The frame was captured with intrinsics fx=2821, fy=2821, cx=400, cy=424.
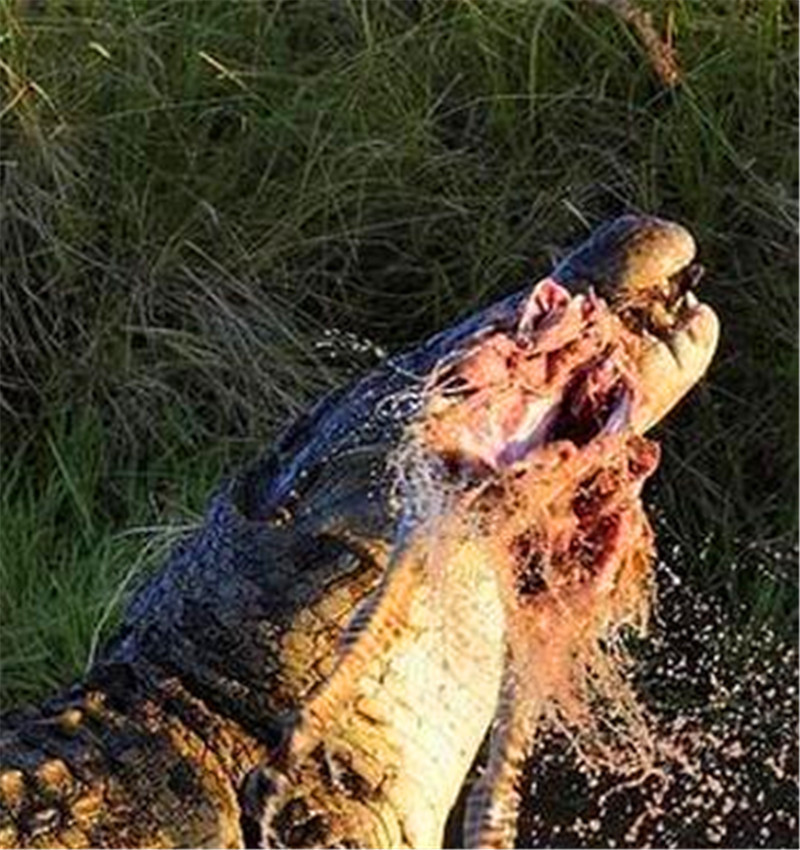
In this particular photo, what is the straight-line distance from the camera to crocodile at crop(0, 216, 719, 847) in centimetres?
207

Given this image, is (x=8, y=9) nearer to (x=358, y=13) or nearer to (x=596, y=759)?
(x=358, y=13)

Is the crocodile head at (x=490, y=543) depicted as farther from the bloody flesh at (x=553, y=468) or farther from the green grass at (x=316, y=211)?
the green grass at (x=316, y=211)

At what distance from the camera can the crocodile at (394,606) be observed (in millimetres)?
2066

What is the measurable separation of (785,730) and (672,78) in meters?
0.97

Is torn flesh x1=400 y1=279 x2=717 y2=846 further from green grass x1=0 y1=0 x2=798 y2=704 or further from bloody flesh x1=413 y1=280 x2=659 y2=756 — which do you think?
green grass x1=0 y1=0 x2=798 y2=704

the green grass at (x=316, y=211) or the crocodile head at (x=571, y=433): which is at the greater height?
the crocodile head at (x=571, y=433)

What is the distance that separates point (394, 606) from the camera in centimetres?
202

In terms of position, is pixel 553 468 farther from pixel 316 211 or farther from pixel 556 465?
pixel 316 211

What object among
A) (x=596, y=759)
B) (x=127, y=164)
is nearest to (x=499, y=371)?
(x=596, y=759)

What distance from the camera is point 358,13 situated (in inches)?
176

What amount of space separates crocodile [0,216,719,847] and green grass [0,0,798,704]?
1.73 metres

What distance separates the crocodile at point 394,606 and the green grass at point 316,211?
1.73 m

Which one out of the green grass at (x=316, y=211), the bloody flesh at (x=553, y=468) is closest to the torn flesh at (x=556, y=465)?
the bloody flesh at (x=553, y=468)

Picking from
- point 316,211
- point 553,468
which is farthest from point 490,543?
point 316,211
